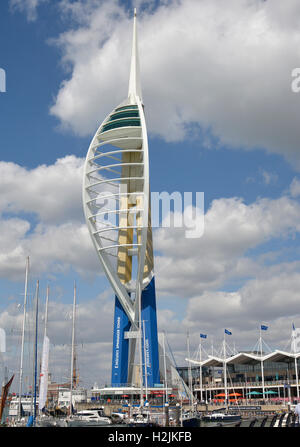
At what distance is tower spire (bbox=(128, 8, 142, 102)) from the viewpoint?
66250 mm

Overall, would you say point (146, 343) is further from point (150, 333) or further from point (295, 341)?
point (295, 341)

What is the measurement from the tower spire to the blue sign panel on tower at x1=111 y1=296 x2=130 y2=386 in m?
26.2

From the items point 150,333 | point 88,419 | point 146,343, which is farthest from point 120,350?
point 88,419

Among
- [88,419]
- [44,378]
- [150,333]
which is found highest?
[150,333]

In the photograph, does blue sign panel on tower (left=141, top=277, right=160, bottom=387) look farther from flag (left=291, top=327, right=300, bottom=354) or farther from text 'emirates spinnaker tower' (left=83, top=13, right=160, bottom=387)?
flag (left=291, top=327, right=300, bottom=354)

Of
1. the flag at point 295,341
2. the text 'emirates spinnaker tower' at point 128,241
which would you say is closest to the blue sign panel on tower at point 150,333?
the text 'emirates spinnaker tower' at point 128,241

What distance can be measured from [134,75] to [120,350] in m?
33.8

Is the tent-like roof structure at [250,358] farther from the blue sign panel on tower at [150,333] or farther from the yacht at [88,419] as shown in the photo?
the yacht at [88,419]

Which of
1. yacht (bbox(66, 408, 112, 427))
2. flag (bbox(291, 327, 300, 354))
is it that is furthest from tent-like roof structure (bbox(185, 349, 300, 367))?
yacht (bbox(66, 408, 112, 427))

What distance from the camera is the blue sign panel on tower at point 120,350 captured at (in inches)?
2306

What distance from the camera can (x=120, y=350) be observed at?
59.1 m

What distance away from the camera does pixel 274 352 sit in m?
92.3

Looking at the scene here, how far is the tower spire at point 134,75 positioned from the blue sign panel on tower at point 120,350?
86.1 feet
